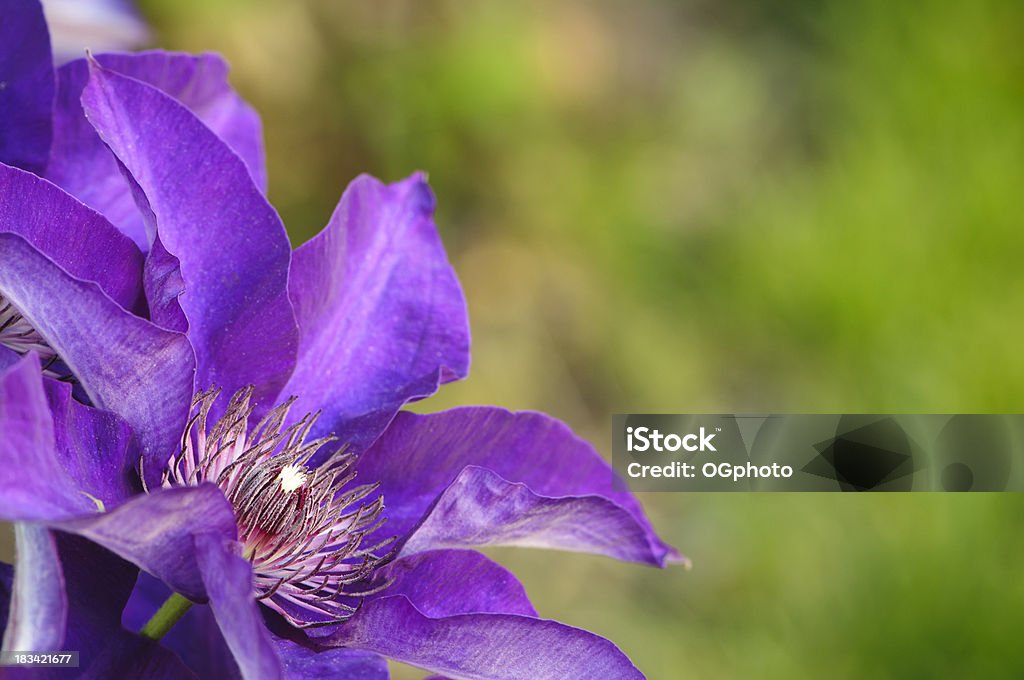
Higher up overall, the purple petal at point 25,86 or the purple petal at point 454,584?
the purple petal at point 25,86

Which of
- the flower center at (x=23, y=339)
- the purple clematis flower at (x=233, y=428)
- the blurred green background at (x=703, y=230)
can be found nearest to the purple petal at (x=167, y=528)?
the purple clematis flower at (x=233, y=428)

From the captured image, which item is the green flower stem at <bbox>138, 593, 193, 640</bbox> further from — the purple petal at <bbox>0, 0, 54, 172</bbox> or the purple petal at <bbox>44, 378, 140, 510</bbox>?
the purple petal at <bbox>0, 0, 54, 172</bbox>

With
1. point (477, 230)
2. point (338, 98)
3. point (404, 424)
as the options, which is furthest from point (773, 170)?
point (404, 424)

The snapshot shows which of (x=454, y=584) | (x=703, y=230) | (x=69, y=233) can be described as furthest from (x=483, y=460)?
(x=703, y=230)

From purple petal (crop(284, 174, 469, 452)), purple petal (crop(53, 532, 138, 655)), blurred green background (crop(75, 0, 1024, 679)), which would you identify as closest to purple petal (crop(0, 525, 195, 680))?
purple petal (crop(53, 532, 138, 655))

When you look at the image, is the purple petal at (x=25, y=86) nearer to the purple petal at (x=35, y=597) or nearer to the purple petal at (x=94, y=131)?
the purple petal at (x=94, y=131)

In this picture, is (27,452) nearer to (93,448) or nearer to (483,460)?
(93,448)

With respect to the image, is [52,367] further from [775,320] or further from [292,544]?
[775,320]
